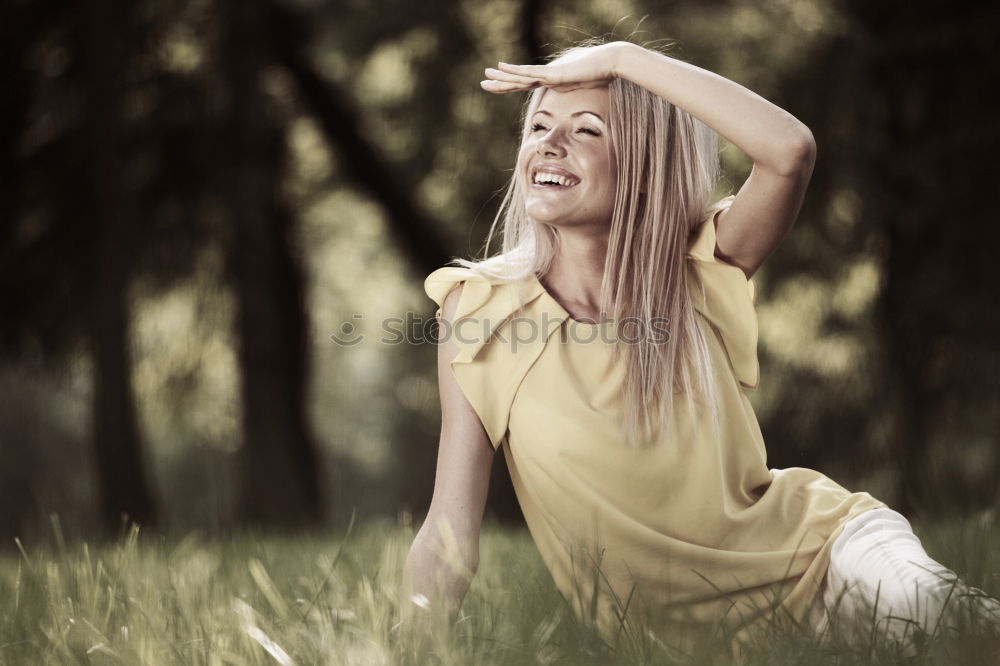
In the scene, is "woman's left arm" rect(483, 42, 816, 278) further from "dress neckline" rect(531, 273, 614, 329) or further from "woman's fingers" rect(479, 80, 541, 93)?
"dress neckline" rect(531, 273, 614, 329)

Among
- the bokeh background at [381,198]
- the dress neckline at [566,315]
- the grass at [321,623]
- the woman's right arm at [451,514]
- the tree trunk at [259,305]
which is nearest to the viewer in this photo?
the grass at [321,623]

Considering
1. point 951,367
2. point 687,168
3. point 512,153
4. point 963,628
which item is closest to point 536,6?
point 512,153

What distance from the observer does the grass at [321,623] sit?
201cm

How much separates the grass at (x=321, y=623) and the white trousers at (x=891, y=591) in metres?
0.09

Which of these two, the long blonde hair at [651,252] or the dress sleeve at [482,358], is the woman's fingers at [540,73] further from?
the dress sleeve at [482,358]

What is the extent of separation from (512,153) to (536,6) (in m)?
0.98

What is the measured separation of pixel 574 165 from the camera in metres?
2.60

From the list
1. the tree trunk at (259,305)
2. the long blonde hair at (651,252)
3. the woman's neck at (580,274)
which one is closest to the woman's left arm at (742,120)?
the long blonde hair at (651,252)

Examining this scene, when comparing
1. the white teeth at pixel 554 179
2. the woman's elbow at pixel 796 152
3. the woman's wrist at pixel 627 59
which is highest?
the woman's wrist at pixel 627 59

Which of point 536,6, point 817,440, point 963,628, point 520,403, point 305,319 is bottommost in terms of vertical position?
point 817,440

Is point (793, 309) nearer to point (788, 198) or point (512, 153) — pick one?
point (512, 153)

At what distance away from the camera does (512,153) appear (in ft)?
25.2

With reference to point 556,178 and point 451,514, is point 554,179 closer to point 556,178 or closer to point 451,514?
point 556,178

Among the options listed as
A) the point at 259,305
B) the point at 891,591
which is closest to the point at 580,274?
the point at 891,591
